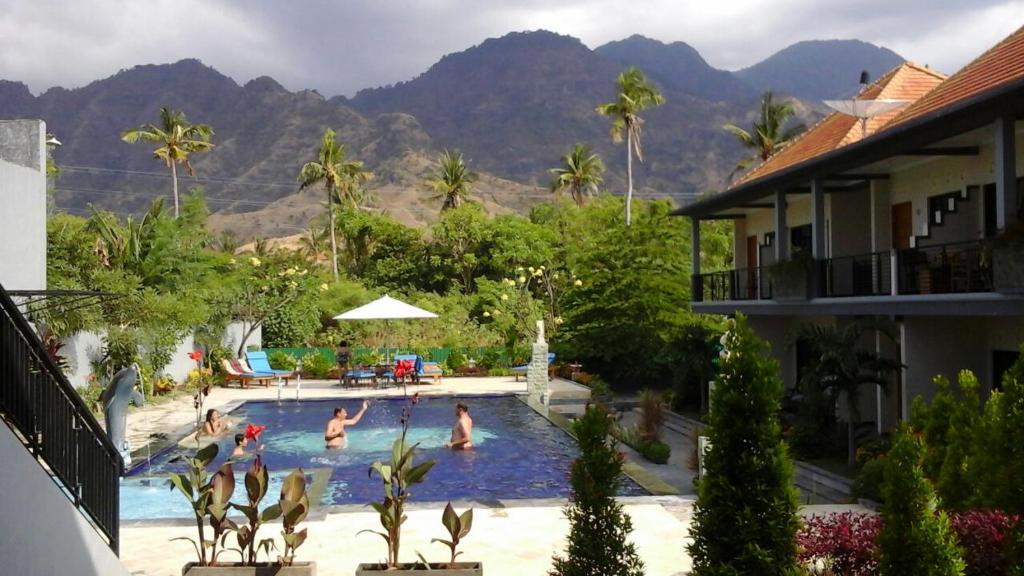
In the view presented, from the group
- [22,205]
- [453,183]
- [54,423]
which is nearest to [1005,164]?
[54,423]

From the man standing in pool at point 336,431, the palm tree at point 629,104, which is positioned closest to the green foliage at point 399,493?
the man standing in pool at point 336,431

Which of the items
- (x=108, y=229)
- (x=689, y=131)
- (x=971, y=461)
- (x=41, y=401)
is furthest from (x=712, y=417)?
(x=689, y=131)

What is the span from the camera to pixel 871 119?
21531 millimetres

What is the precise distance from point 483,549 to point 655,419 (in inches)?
327

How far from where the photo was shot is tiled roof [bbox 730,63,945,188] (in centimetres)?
2152

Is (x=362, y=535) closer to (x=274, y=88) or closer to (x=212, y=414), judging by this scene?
(x=212, y=414)

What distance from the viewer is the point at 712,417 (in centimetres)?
650

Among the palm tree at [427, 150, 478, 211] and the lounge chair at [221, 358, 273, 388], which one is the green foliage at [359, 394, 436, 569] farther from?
the palm tree at [427, 150, 478, 211]

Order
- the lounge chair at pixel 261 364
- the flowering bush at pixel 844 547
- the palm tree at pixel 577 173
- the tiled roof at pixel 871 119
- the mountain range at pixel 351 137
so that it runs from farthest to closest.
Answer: the mountain range at pixel 351 137 → the palm tree at pixel 577 173 → the lounge chair at pixel 261 364 → the tiled roof at pixel 871 119 → the flowering bush at pixel 844 547

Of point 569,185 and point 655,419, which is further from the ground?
point 569,185

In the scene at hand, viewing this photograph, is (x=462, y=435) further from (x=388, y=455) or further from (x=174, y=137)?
(x=174, y=137)

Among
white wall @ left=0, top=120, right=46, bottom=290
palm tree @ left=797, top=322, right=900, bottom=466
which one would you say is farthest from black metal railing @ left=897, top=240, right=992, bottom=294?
white wall @ left=0, top=120, right=46, bottom=290

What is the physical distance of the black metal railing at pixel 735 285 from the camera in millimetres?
19750

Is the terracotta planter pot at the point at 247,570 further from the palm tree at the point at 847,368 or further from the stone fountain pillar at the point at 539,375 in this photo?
the stone fountain pillar at the point at 539,375
